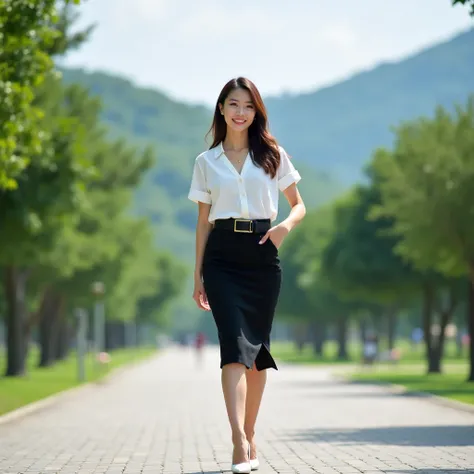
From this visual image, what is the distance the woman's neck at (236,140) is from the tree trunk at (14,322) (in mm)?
31547

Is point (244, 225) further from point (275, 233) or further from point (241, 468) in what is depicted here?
point (241, 468)

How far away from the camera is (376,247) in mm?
52031

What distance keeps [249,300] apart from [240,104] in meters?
1.29

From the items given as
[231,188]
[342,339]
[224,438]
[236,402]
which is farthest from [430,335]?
[236,402]

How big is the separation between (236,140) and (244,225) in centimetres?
62

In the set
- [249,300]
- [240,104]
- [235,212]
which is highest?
[240,104]

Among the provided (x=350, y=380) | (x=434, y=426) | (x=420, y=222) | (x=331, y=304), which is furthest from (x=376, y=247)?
(x=434, y=426)

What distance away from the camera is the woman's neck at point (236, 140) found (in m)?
9.33

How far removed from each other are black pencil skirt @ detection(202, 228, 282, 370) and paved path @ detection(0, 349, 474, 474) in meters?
1.47

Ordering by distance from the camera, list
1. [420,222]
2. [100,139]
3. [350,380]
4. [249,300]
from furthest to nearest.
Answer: [100,139]
[350,380]
[420,222]
[249,300]

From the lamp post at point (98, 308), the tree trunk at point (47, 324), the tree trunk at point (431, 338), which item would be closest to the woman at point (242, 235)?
the lamp post at point (98, 308)

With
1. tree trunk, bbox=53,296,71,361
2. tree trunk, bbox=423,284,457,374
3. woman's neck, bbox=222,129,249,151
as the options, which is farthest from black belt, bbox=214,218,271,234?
tree trunk, bbox=53,296,71,361

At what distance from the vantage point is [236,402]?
Answer: 8805 millimetres

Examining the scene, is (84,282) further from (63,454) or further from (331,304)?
(63,454)
